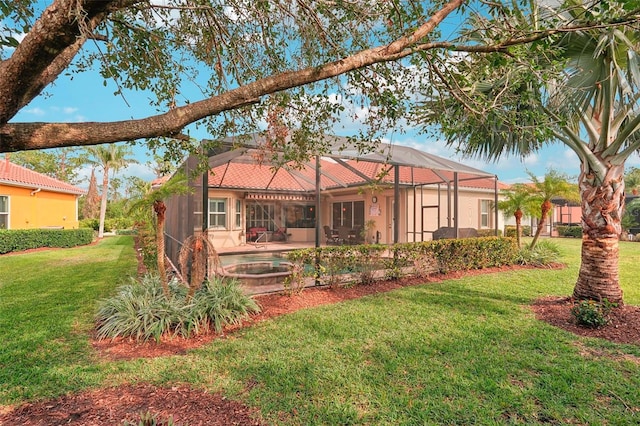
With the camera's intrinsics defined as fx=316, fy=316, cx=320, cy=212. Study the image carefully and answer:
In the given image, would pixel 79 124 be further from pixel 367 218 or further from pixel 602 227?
pixel 367 218

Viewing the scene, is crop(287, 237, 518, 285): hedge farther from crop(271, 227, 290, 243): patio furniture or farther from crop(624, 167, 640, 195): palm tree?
crop(624, 167, 640, 195): palm tree

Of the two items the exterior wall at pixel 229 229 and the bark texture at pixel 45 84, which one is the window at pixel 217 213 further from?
the bark texture at pixel 45 84

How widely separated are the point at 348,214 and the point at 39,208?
18243mm

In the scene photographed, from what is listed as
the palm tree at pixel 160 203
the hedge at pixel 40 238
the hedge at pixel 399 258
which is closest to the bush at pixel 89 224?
the hedge at pixel 40 238

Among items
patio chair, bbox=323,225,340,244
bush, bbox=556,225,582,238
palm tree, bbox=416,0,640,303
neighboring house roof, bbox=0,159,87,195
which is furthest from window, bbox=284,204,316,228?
bush, bbox=556,225,582,238

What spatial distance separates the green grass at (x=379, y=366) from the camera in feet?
10.3

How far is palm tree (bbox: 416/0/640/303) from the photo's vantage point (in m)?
3.89

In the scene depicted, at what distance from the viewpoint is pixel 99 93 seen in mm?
5125

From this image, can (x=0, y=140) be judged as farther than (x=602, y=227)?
No

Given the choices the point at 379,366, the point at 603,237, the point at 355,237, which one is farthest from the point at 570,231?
the point at 379,366

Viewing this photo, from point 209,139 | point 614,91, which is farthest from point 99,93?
point 614,91

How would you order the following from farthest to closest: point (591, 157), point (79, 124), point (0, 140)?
point (591, 157)
point (79, 124)
point (0, 140)

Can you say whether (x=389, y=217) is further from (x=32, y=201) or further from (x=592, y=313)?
(x=32, y=201)

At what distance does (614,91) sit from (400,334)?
5.56m
